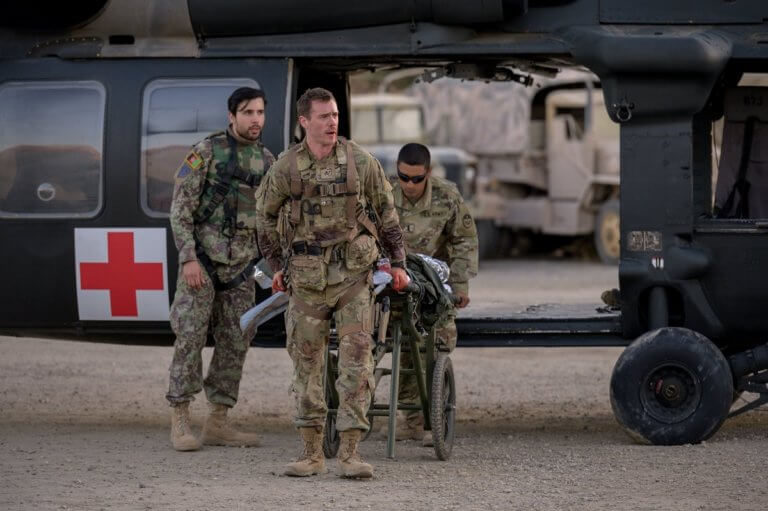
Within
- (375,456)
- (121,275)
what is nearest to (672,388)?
(375,456)

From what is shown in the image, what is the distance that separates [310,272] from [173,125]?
2.06 meters

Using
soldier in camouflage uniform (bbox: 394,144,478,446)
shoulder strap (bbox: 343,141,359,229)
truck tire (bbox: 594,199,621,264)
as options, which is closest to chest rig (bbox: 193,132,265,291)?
soldier in camouflage uniform (bbox: 394,144,478,446)

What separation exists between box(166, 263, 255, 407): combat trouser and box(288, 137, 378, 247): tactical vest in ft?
4.04

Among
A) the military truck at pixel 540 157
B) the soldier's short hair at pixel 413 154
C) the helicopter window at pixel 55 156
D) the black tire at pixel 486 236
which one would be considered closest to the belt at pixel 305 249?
the soldier's short hair at pixel 413 154

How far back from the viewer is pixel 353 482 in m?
6.86

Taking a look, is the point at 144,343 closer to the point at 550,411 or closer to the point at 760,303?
the point at 550,411

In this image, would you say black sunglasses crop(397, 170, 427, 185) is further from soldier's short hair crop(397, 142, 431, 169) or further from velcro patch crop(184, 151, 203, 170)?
velcro patch crop(184, 151, 203, 170)

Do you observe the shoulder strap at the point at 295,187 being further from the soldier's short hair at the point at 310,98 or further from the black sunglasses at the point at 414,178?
the black sunglasses at the point at 414,178

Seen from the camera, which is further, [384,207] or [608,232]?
[608,232]

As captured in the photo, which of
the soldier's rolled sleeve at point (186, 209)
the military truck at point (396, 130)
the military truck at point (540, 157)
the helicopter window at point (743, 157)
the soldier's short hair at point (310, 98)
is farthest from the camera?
the military truck at point (396, 130)

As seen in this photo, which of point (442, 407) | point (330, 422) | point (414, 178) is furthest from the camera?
point (414, 178)

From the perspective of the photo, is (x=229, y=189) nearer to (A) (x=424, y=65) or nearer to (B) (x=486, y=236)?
(A) (x=424, y=65)

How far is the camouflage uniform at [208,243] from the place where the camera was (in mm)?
7922

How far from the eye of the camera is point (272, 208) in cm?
698
